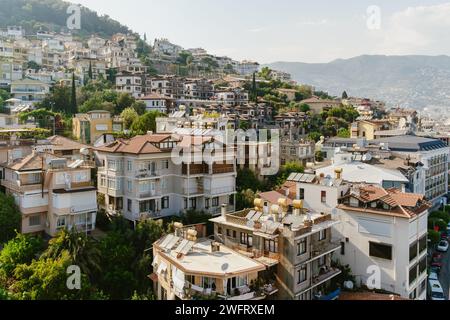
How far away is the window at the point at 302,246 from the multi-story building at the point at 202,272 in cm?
184

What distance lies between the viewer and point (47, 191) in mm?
22000

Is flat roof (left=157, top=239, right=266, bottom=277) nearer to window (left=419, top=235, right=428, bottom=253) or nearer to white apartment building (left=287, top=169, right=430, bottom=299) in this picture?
white apartment building (left=287, top=169, right=430, bottom=299)

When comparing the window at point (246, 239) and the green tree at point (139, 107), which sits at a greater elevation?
the green tree at point (139, 107)

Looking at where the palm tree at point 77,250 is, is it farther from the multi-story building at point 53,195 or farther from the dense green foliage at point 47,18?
the dense green foliage at point 47,18

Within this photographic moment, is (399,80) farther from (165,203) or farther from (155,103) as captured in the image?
(165,203)

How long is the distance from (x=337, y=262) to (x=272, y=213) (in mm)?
5335

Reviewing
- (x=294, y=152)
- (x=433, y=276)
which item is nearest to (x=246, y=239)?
(x=433, y=276)

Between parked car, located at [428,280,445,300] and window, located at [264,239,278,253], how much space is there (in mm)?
10633

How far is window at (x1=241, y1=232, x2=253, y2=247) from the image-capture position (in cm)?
1862

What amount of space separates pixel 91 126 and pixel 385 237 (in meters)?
26.3

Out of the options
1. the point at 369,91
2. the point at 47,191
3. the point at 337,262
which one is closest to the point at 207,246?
the point at 337,262

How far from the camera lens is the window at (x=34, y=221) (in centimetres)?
2175

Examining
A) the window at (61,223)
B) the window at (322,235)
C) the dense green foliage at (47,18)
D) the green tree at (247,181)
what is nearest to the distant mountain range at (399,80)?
the dense green foliage at (47,18)
